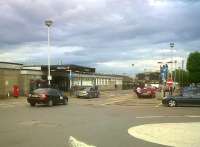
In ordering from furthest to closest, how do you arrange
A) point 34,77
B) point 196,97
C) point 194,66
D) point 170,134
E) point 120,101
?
point 194,66 → point 34,77 → point 120,101 → point 196,97 → point 170,134

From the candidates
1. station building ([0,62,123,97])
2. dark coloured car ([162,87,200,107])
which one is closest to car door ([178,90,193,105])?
dark coloured car ([162,87,200,107])

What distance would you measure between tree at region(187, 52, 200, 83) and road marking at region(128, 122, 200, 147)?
86.6 m

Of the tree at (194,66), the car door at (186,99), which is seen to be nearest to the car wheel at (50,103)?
the car door at (186,99)

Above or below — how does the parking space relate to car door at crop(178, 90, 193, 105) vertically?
below

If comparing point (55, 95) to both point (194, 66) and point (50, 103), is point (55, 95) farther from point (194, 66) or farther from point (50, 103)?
point (194, 66)

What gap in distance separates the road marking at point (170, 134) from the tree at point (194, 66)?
284 ft

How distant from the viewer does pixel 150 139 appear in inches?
578

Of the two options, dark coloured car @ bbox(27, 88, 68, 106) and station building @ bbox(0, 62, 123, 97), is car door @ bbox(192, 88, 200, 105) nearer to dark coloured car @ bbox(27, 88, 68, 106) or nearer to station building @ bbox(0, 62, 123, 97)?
dark coloured car @ bbox(27, 88, 68, 106)

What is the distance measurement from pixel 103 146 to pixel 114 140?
4.90 ft

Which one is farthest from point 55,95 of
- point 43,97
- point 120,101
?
point 120,101

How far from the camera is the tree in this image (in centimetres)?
10300

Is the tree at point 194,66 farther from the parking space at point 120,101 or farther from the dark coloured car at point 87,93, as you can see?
the parking space at point 120,101

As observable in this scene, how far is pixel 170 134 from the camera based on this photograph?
15.9 metres

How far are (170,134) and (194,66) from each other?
296 feet
